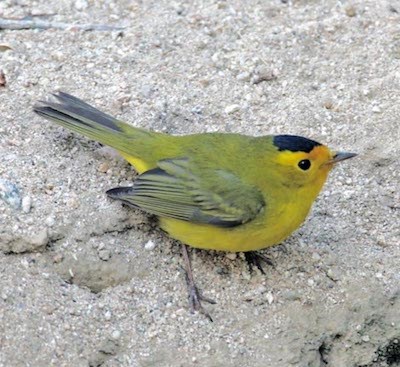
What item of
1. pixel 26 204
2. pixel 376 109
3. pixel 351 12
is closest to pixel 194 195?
pixel 26 204

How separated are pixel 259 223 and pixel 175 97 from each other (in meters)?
1.39

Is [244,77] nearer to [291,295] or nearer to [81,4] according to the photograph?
[81,4]

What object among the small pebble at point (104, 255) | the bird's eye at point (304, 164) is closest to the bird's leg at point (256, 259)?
the bird's eye at point (304, 164)

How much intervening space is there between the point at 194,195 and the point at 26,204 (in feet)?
2.96

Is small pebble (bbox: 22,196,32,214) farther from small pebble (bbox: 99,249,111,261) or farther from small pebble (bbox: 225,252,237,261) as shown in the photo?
small pebble (bbox: 225,252,237,261)

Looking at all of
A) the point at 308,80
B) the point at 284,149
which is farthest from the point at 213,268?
the point at 308,80

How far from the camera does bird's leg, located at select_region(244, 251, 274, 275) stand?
16.8 feet

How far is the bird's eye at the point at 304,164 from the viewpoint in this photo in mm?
4906

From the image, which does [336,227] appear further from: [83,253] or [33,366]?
[33,366]

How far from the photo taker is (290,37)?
649 centimetres

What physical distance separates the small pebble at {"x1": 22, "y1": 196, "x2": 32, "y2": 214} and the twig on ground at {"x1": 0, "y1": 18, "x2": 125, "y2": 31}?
1.69 metres

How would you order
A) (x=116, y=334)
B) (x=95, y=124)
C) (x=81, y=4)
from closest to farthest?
(x=116, y=334)
(x=95, y=124)
(x=81, y=4)

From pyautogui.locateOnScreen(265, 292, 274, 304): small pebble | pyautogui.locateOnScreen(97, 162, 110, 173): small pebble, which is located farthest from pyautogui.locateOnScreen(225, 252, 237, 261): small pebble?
pyautogui.locateOnScreen(97, 162, 110, 173): small pebble

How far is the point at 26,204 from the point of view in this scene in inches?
200
